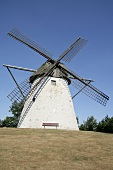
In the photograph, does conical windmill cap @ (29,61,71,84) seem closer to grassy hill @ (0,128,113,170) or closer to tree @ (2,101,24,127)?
grassy hill @ (0,128,113,170)

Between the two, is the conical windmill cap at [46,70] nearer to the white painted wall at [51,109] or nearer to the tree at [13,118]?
the white painted wall at [51,109]

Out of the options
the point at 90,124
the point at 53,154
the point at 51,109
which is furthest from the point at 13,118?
the point at 53,154

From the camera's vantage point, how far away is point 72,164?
9.88m

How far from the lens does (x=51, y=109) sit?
21.6 meters

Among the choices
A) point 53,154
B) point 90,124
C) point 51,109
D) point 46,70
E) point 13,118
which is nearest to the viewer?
point 53,154

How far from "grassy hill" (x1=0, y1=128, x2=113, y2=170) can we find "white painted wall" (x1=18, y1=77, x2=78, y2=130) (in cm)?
649

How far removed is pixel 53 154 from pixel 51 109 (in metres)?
10.5

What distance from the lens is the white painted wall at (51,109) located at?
2138 cm

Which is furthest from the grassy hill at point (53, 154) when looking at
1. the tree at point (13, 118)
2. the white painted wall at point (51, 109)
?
the tree at point (13, 118)

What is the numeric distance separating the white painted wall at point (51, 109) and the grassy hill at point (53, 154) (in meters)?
6.49

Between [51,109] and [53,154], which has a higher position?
[51,109]

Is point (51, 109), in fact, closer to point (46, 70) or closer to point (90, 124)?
point (46, 70)

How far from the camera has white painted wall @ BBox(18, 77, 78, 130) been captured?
70.1ft

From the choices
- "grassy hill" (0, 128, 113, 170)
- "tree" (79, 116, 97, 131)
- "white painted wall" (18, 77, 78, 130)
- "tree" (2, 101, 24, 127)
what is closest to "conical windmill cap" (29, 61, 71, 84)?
"white painted wall" (18, 77, 78, 130)
